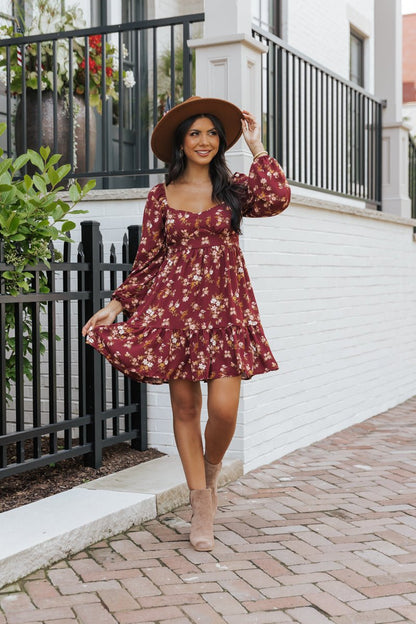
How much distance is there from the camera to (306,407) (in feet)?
18.9

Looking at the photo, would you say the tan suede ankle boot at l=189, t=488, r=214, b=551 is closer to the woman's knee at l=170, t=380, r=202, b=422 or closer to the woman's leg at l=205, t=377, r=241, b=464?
the woman's leg at l=205, t=377, r=241, b=464

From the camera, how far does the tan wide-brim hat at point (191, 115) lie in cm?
354

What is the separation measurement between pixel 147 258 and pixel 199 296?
33cm

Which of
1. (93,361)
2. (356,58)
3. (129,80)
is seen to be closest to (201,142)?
(93,361)

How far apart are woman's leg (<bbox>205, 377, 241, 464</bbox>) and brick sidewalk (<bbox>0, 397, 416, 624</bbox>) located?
1.43 ft

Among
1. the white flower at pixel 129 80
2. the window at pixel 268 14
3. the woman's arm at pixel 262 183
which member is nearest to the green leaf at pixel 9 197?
the woman's arm at pixel 262 183

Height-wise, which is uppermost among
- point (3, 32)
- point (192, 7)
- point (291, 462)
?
point (192, 7)

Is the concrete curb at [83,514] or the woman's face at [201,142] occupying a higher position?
the woman's face at [201,142]

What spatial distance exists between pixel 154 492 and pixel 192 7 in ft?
19.7

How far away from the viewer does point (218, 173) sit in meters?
3.63

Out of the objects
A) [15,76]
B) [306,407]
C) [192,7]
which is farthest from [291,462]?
[192,7]

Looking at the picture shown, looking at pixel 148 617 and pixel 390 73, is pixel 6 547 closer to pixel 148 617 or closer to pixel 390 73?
pixel 148 617

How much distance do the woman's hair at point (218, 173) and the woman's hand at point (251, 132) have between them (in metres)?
0.10

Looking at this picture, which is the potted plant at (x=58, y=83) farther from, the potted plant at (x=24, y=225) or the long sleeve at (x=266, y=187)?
the long sleeve at (x=266, y=187)
